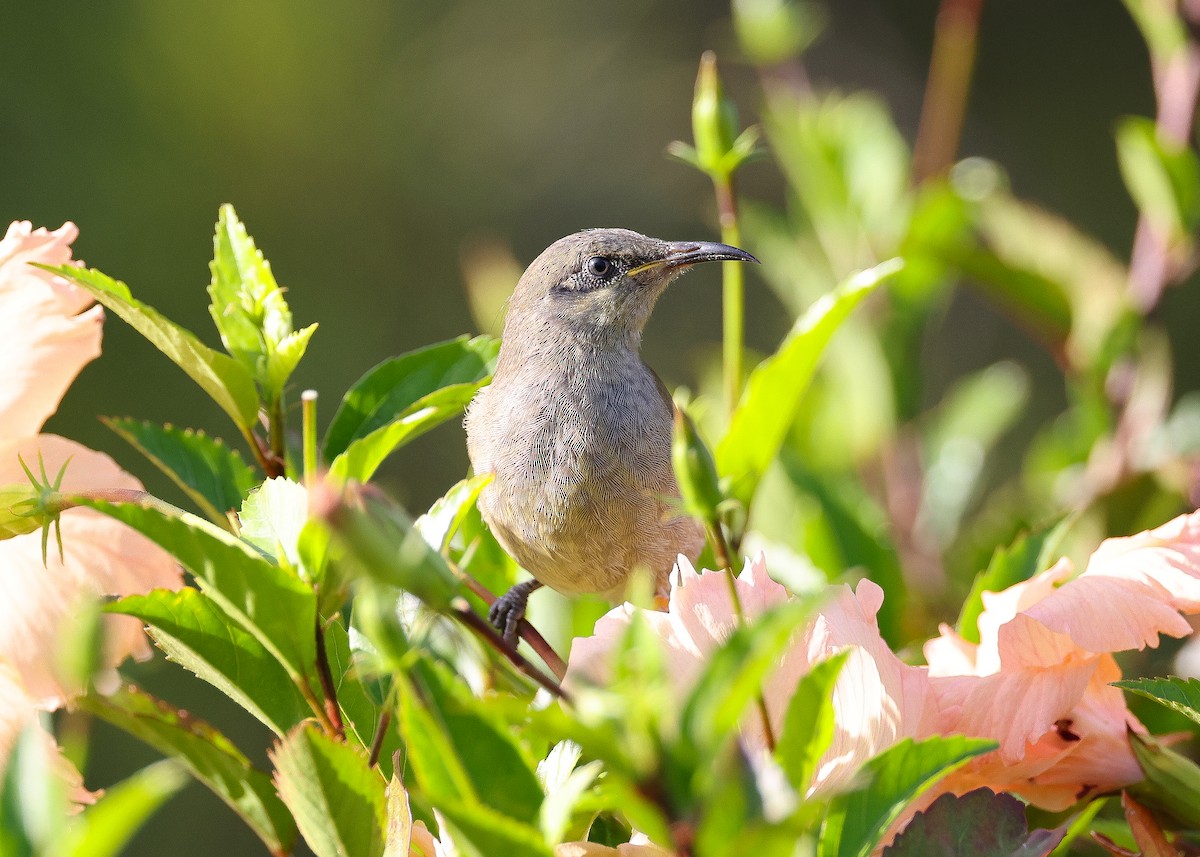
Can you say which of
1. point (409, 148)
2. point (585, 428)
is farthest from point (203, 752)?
point (409, 148)

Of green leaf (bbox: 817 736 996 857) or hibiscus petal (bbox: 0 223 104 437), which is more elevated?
hibiscus petal (bbox: 0 223 104 437)

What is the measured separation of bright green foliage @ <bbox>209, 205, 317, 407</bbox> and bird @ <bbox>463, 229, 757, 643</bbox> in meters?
0.36

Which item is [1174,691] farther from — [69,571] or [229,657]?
[69,571]

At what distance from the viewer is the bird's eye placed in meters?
1.91

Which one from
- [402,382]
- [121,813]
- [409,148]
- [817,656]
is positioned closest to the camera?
[121,813]

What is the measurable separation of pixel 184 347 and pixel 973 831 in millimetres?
568

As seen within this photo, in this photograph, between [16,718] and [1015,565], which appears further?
[1015,565]

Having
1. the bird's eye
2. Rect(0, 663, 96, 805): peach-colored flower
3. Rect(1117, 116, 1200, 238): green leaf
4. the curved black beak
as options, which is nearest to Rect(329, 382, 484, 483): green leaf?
Rect(0, 663, 96, 805): peach-colored flower

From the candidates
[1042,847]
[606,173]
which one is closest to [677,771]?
[1042,847]

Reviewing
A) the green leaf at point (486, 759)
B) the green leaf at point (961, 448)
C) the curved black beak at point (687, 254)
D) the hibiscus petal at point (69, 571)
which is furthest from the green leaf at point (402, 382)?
the green leaf at point (961, 448)

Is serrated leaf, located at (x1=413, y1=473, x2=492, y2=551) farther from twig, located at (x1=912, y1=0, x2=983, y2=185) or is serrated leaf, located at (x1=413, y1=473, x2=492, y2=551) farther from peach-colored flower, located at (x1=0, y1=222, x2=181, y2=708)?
twig, located at (x1=912, y1=0, x2=983, y2=185)

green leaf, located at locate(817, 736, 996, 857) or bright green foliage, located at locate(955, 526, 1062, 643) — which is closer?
green leaf, located at locate(817, 736, 996, 857)

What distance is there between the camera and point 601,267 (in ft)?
6.30

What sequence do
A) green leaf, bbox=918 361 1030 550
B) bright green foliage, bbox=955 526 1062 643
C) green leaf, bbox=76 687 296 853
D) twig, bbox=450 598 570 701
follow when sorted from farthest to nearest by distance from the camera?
green leaf, bbox=918 361 1030 550
bright green foliage, bbox=955 526 1062 643
green leaf, bbox=76 687 296 853
twig, bbox=450 598 570 701
